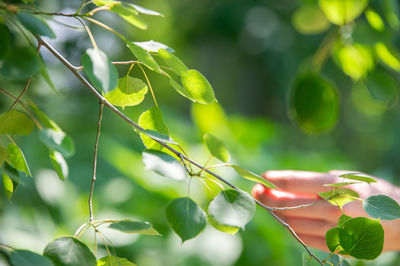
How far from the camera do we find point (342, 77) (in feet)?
7.45

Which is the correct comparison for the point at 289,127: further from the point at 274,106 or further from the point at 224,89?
the point at 224,89

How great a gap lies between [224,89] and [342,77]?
3.97ft

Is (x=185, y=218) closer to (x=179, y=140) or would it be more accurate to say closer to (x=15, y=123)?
(x=15, y=123)

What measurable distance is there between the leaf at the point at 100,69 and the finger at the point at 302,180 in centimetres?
26

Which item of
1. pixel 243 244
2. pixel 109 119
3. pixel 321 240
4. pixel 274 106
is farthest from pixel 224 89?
pixel 321 240

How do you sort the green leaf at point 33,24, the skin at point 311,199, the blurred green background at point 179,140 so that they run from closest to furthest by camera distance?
the green leaf at point 33,24
the skin at point 311,199
the blurred green background at point 179,140

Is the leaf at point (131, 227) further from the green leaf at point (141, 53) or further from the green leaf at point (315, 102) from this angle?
the green leaf at point (315, 102)

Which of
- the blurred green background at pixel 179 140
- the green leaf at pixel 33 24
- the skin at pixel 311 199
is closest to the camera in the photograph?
the green leaf at pixel 33 24

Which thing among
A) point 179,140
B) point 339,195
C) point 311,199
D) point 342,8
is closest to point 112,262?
point 339,195

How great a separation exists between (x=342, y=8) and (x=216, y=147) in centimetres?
29

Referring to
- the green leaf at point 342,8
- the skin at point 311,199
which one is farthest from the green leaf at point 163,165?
the green leaf at point 342,8

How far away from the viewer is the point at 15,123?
23cm

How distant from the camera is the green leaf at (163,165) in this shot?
199 millimetres

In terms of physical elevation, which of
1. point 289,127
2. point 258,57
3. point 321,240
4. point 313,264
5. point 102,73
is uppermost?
point 102,73
